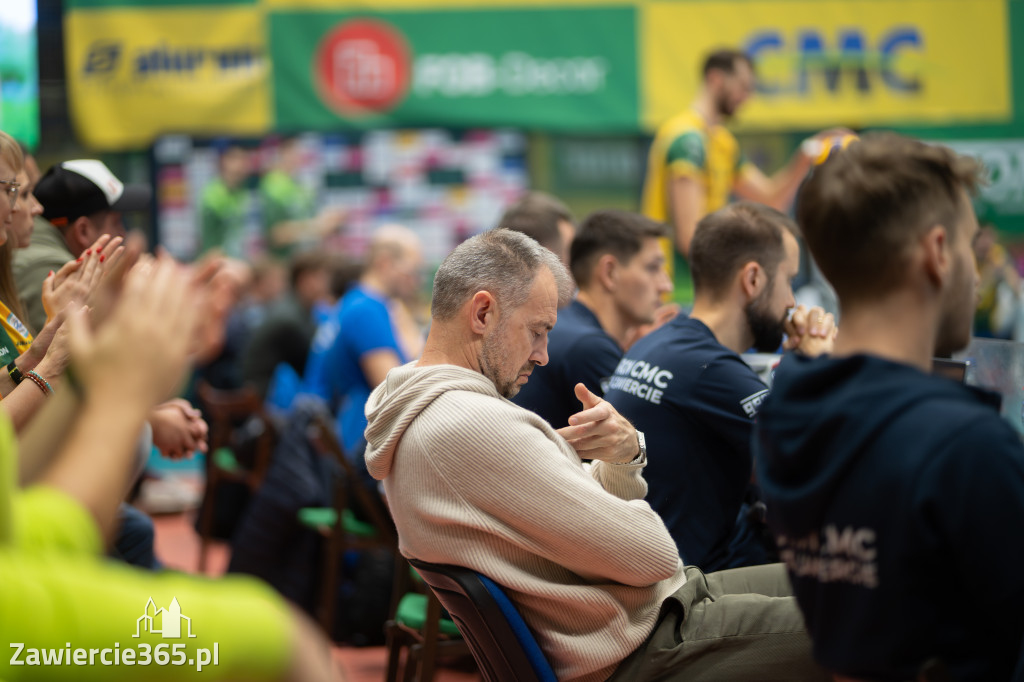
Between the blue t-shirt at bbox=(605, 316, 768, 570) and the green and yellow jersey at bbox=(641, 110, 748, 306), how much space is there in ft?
6.67

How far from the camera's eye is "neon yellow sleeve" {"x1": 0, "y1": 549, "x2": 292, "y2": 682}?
0.95m

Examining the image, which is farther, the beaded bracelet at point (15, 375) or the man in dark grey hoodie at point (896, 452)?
the beaded bracelet at point (15, 375)

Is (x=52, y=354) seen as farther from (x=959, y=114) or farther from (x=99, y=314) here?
(x=959, y=114)

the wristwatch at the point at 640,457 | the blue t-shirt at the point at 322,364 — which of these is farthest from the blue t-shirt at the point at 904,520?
the blue t-shirt at the point at 322,364

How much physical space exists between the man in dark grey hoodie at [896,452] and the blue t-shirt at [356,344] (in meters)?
3.12

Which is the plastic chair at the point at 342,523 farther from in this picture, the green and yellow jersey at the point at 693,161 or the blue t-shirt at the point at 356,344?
the green and yellow jersey at the point at 693,161

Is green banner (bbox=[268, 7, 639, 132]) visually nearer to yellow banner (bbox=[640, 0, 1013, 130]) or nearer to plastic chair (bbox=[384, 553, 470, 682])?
yellow banner (bbox=[640, 0, 1013, 130])

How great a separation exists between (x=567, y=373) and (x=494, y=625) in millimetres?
1157

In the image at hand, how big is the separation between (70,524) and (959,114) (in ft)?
24.0

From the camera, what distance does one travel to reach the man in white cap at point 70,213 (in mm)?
2883

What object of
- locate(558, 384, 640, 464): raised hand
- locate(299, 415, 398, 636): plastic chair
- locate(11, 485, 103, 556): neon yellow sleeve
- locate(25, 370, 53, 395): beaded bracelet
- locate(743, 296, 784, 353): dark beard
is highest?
locate(743, 296, 784, 353): dark beard

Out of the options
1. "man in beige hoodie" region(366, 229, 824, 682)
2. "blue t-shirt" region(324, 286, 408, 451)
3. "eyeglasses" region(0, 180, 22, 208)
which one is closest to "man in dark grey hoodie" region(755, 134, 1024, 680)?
"man in beige hoodie" region(366, 229, 824, 682)

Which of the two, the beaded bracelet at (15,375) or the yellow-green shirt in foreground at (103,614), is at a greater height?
the beaded bracelet at (15,375)

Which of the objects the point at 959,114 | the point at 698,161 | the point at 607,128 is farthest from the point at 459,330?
the point at 959,114
